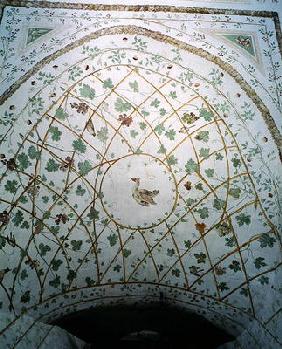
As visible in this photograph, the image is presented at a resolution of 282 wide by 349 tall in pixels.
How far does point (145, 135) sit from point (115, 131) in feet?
0.92

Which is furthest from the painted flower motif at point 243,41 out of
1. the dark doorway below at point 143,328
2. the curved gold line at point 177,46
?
the dark doorway below at point 143,328

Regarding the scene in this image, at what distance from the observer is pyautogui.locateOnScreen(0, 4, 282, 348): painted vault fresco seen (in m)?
3.50

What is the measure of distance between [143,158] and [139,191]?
314 millimetres

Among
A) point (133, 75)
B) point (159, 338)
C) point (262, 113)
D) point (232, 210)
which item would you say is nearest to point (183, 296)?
point (232, 210)

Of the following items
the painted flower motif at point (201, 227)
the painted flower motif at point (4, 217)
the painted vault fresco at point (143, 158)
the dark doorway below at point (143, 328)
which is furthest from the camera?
the dark doorway below at point (143, 328)

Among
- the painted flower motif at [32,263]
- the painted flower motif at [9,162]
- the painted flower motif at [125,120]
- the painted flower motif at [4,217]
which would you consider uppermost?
the painted flower motif at [125,120]

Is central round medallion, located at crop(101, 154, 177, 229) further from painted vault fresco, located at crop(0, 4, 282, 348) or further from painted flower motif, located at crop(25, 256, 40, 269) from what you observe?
painted flower motif, located at crop(25, 256, 40, 269)

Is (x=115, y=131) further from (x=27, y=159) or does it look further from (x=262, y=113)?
(x=262, y=113)

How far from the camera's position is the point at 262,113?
3551 mm

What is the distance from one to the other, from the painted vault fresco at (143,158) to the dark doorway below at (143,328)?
16 centimetres

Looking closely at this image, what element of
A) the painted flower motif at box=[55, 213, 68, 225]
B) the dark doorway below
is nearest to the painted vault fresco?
the painted flower motif at box=[55, 213, 68, 225]

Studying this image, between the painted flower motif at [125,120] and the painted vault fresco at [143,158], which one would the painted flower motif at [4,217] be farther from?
the painted flower motif at [125,120]

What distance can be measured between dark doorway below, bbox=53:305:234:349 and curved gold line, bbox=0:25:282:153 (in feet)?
6.24

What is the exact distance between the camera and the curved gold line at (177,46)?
3490 mm
